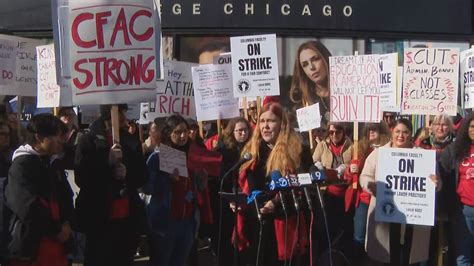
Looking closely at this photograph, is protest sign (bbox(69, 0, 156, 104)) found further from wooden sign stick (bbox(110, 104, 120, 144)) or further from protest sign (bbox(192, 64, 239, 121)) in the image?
protest sign (bbox(192, 64, 239, 121))

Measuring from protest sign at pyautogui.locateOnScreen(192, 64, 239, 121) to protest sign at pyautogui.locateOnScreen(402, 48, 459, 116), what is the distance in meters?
2.07

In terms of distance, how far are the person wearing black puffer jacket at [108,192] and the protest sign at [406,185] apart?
2162 millimetres

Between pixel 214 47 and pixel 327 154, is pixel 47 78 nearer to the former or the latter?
pixel 327 154

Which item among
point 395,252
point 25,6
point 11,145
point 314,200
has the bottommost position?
point 395,252

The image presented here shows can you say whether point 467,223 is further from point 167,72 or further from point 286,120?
point 167,72

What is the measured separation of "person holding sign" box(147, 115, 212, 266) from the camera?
732 centimetres

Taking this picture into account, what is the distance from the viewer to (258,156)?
6684 millimetres

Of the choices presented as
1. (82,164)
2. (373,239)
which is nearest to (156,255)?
(82,164)

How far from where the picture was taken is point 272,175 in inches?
254

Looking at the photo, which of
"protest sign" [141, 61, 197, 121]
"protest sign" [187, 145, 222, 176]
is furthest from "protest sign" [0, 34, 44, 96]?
"protest sign" [187, 145, 222, 176]

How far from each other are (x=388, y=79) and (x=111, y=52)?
4.15 meters

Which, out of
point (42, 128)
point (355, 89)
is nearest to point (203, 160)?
point (42, 128)

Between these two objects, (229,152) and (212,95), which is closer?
(229,152)

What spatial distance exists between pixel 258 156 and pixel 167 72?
3.92 m
